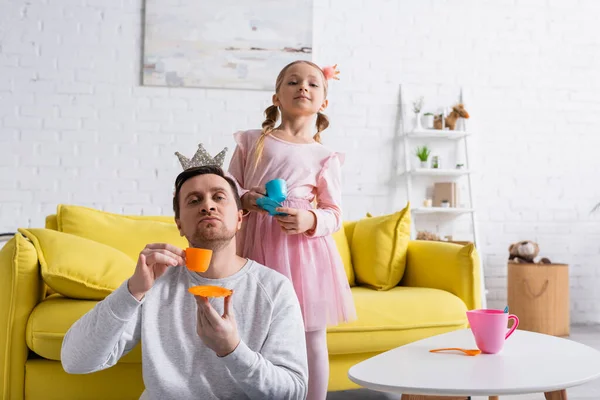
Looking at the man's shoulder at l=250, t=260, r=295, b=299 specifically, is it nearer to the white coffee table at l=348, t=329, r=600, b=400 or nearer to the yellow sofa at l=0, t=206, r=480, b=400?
the white coffee table at l=348, t=329, r=600, b=400

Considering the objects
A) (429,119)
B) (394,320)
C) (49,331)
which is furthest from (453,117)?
(49,331)

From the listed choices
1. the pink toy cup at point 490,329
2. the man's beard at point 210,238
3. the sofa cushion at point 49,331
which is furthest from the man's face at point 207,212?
the sofa cushion at point 49,331

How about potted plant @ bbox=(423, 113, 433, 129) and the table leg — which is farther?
potted plant @ bbox=(423, 113, 433, 129)

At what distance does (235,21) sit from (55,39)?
1181 millimetres

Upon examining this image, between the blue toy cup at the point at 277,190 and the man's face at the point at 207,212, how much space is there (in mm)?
193

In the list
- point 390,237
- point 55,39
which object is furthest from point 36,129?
point 390,237

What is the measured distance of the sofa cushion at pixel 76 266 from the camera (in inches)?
76.7

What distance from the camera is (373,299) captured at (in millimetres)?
2301

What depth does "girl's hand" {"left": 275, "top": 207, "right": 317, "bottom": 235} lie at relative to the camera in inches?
58.1

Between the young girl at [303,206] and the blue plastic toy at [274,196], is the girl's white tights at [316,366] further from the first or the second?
the blue plastic toy at [274,196]

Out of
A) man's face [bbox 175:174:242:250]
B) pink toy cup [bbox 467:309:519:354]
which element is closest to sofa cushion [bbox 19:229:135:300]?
man's face [bbox 175:174:242:250]

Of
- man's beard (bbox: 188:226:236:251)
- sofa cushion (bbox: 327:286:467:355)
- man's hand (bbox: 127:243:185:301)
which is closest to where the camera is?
man's hand (bbox: 127:243:185:301)

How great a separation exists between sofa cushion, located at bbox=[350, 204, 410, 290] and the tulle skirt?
102 centimetres

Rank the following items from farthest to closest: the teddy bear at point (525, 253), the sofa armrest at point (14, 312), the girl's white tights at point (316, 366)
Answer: the teddy bear at point (525, 253)
the sofa armrest at point (14, 312)
the girl's white tights at point (316, 366)
